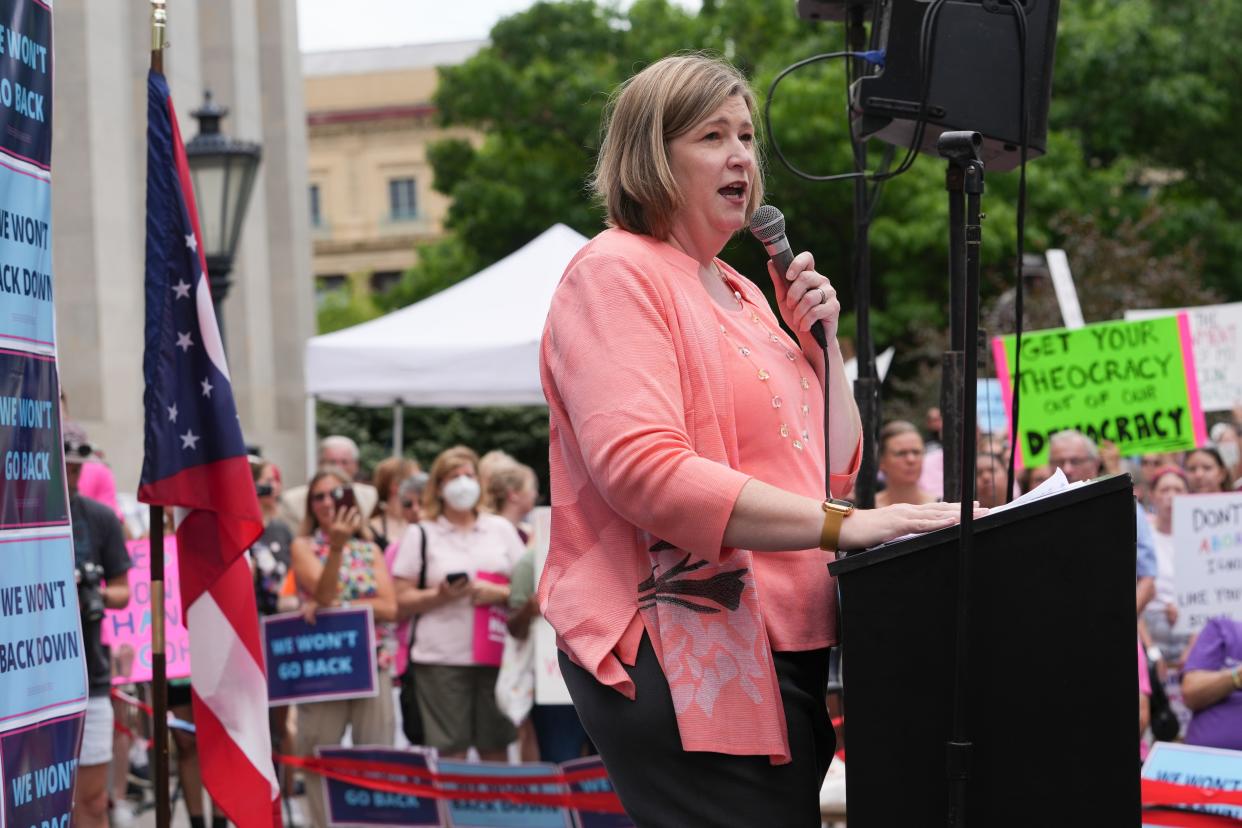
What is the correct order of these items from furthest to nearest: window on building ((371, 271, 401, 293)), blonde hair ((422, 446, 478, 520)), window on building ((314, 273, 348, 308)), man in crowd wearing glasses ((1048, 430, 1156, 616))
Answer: window on building ((314, 273, 348, 308)) → window on building ((371, 271, 401, 293)) → blonde hair ((422, 446, 478, 520)) → man in crowd wearing glasses ((1048, 430, 1156, 616))

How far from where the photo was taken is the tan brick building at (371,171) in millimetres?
62531

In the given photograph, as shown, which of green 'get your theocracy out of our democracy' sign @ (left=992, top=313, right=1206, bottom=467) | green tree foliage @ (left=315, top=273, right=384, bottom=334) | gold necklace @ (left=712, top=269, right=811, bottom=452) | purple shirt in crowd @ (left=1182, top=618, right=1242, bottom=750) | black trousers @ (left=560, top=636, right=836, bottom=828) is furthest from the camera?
green tree foliage @ (left=315, top=273, right=384, bottom=334)

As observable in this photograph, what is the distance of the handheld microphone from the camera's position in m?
2.98

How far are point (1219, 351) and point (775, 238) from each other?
9569 millimetres

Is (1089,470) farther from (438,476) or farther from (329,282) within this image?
(329,282)

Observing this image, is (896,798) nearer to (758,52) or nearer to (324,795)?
(324,795)

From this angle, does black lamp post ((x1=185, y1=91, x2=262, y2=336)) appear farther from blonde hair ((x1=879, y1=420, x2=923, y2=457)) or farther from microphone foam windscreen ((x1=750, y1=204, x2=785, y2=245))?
microphone foam windscreen ((x1=750, y1=204, x2=785, y2=245))

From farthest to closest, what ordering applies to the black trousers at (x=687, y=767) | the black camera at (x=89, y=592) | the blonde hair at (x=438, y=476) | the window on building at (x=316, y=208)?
the window on building at (x=316, y=208)
the blonde hair at (x=438, y=476)
the black camera at (x=89, y=592)
the black trousers at (x=687, y=767)

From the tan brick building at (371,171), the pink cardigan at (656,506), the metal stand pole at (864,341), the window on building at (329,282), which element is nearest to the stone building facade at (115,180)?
the metal stand pole at (864,341)

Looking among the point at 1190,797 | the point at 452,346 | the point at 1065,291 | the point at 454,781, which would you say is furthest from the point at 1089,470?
the point at 452,346

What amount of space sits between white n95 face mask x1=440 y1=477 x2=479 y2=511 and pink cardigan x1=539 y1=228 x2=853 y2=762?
6.10 m

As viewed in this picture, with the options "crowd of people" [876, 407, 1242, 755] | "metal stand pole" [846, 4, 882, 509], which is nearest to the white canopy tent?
"crowd of people" [876, 407, 1242, 755]

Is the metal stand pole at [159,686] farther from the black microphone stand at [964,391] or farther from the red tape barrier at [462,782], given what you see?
the red tape barrier at [462,782]

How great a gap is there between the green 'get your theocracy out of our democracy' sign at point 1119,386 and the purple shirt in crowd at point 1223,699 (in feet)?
7.99
